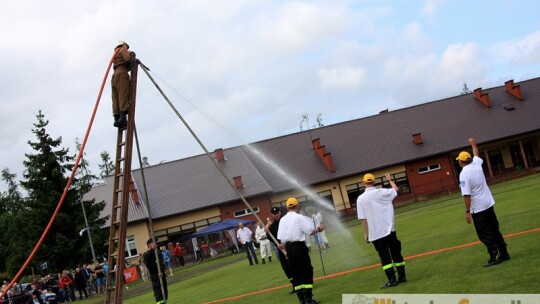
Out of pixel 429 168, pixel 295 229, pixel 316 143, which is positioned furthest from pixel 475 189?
pixel 316 143

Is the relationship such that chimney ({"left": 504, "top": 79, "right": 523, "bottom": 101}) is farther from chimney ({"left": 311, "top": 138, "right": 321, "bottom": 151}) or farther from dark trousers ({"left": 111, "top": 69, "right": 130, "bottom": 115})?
dark trousers ({"left": 111, "top": 69, "right": 130, "bottom": 115})

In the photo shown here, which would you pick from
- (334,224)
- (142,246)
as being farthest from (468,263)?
(142,246)

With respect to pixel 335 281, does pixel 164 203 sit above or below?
above

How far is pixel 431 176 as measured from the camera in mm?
66375

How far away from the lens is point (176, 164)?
7075 centimetres

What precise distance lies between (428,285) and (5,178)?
139213 millimetres

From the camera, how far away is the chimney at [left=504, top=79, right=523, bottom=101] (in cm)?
7331

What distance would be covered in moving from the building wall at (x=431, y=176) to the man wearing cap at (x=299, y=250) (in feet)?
173

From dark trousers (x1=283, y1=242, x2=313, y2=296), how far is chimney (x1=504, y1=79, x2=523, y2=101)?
65.6 metres

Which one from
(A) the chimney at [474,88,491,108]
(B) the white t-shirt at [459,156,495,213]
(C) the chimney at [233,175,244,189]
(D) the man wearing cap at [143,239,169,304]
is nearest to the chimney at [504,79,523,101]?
(A) the chimney at [474,88,491,108]

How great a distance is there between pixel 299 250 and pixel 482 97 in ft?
210

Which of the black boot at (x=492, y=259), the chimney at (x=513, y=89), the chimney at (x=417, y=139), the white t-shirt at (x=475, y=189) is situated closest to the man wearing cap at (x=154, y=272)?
the white t-shirt at (x=475, y=189)

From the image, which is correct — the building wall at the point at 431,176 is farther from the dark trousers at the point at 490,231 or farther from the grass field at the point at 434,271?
the dark trousers at the point at 490,231

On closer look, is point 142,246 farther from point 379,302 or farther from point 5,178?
point 5,178
